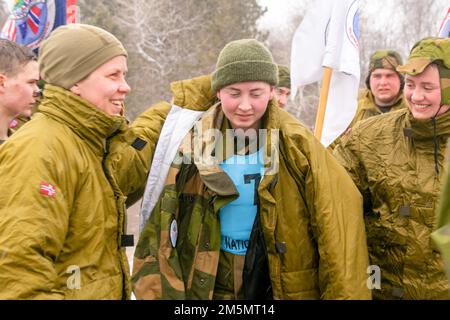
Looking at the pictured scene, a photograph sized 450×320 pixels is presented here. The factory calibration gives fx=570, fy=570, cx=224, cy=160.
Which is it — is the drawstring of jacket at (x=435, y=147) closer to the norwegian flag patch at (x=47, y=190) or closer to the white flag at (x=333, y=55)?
the white flag at (x=333, y=55)

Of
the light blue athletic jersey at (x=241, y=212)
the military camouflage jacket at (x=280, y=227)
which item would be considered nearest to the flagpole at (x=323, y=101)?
the military camouflage jacket at (x=280, y=227)

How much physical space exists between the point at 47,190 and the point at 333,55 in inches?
110

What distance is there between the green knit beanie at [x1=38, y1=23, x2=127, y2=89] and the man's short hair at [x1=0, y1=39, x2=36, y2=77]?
1.06 metres

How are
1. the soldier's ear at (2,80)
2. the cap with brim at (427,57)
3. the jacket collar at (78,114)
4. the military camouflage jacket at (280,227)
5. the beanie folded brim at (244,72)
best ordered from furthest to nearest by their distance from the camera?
the soldier's ear at (2,80), the cap with brim at (427,57), the beanie folded brim at (244,72), the military camouflage jacket at (280,227), the jacket collar at (78,114)

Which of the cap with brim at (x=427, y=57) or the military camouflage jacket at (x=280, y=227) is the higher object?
the cap with brim at (x=427, y=57)

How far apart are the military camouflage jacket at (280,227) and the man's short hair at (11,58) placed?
54.8 inches

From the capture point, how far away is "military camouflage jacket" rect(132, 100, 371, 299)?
2961mm

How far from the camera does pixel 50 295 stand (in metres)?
2.28

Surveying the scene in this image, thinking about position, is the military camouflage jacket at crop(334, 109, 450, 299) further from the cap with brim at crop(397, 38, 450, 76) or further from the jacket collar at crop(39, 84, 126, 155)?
the jacket collar at crop(39, 84, 126, 155)

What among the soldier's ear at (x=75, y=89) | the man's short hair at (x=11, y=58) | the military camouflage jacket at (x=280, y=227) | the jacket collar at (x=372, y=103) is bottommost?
the military camouflage jacket at (x=280, y=227)

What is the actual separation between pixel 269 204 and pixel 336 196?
356mm

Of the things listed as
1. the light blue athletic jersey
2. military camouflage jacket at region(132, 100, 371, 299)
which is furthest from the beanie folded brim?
the light blue athletic jersey

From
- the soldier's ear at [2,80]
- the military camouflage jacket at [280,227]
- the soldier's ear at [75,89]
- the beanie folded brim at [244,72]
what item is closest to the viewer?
the soldier's ear at [75,89]

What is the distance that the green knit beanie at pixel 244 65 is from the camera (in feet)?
10.2
